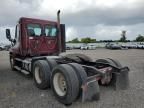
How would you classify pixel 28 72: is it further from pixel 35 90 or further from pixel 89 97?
pixel 89 97

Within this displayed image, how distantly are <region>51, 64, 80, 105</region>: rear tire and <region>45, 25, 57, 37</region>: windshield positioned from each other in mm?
3892

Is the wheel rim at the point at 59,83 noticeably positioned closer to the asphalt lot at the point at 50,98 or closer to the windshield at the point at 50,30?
the asphalt lot at the point at 50,98

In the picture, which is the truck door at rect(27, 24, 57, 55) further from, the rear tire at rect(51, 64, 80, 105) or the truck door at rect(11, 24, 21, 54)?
the rear tire at rect(51, 64, 80, 105)

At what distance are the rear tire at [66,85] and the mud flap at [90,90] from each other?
22cm

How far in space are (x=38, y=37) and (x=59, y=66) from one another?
3.82 metres

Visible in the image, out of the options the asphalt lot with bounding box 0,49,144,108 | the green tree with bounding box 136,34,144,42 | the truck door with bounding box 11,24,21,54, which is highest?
the green tree with bounding box 136,34,144,42

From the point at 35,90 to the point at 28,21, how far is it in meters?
3.52

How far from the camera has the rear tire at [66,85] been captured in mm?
4809

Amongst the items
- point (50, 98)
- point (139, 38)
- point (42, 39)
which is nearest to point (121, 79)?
point (50, 98)

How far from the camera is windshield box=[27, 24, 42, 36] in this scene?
862 centimetres

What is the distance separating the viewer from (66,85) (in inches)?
193

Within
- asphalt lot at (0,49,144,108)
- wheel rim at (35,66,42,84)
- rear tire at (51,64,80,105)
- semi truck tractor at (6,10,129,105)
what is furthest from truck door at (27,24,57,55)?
rear tire at (51,64,80,105)

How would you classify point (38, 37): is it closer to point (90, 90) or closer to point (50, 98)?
point (50, 98)

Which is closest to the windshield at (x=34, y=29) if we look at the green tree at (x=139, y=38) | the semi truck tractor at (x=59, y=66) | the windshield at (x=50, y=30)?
the semi truck tractor at (x=59, y=66)
